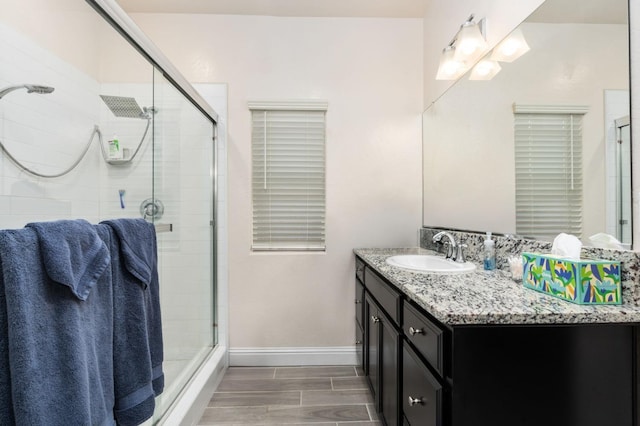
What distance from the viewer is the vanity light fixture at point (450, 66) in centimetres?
178

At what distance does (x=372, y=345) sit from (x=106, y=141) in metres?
1.81

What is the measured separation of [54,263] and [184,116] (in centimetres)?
142

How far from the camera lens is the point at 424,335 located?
96 cm

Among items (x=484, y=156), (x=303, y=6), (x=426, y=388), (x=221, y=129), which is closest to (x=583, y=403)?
(x=426, y=388)

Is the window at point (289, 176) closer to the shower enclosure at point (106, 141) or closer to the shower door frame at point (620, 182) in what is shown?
the shower enclosure at point (106, 141)

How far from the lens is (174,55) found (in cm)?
229

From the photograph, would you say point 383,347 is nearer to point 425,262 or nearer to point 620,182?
point 425,262

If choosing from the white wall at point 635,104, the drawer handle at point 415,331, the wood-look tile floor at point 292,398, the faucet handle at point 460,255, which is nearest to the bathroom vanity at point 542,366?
the drawer handle at point 415,331

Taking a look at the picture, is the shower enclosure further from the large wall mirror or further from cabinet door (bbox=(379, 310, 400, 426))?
the large wall mirror

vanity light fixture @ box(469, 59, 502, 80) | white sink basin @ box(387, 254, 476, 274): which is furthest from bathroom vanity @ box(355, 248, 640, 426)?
vanity light fixture @ box(469, 59, 502, 80)

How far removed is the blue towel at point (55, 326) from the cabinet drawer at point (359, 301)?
57.5 inches

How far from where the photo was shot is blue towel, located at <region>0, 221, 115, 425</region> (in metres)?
0.65

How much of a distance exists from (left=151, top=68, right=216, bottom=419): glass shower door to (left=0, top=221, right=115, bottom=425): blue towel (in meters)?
0.71

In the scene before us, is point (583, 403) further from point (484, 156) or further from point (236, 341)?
point (236, 341)
